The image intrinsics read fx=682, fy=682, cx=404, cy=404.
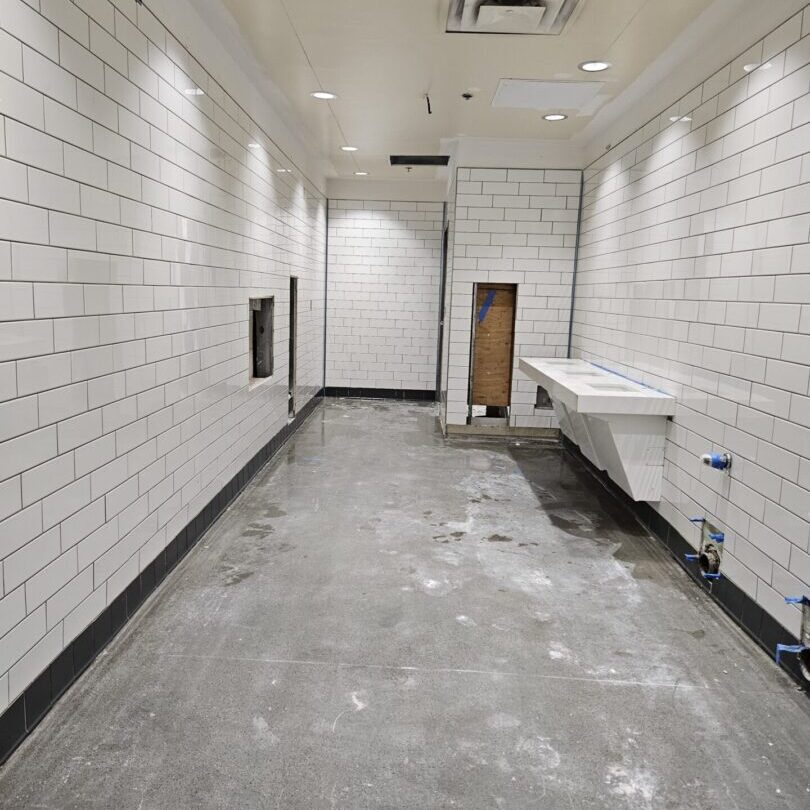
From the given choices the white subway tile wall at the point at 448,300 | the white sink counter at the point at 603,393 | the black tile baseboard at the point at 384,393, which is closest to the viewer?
the white sink counter at the point at 603,393

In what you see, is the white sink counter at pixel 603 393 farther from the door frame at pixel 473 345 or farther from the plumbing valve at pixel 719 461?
the door frame at pixel 473 345

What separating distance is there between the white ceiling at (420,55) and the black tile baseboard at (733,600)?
9.57ft

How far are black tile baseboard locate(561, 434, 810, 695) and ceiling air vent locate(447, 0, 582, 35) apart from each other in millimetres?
2972

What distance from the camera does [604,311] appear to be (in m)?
5.93

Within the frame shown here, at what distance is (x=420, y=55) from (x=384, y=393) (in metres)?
5.84

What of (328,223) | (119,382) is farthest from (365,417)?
(119,382)

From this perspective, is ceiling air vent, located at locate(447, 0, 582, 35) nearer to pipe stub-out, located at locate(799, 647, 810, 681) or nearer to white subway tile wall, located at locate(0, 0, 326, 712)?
white subway tile wall, located at locate(0, 0, 326, 712)

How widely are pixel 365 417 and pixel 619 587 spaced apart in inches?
198

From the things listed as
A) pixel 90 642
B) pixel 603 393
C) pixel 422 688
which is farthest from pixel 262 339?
pixel 422 688

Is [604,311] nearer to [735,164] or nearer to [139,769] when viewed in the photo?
[735,164]

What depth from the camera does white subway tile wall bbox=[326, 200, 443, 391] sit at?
9430 mm

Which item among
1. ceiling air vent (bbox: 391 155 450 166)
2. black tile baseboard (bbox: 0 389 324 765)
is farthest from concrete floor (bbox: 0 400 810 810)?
ceiling air vent (bbox: 391 155 450 166)

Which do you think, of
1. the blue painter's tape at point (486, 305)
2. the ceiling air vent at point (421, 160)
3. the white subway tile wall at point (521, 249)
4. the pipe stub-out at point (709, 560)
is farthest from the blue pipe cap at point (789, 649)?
the ceiling air vent at point (421, 160)

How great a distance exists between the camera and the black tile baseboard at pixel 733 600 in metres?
2.84
